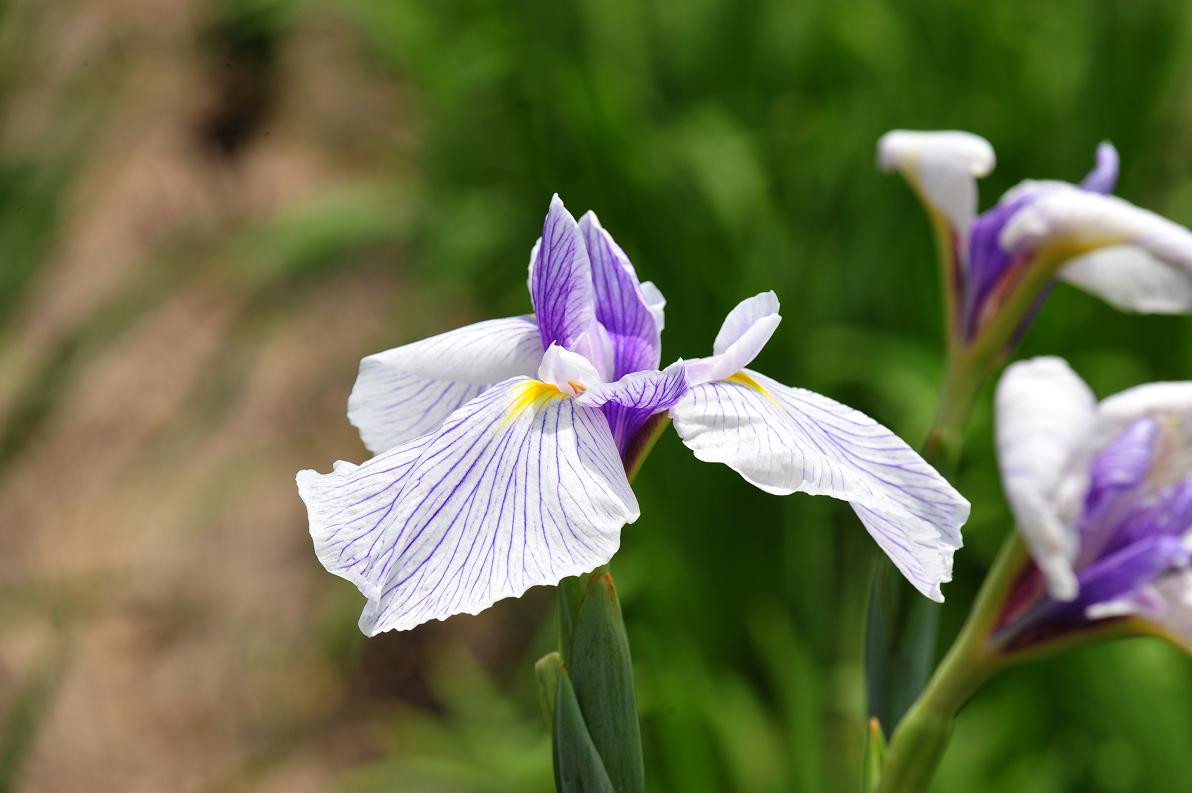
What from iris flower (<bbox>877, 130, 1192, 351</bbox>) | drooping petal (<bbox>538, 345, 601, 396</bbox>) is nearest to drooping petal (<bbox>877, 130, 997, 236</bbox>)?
iris flower (<bbox>877, 130, 1192, 351</bbox>)

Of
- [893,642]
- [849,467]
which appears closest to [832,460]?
[849,467]

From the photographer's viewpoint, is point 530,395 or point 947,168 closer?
point 530,395

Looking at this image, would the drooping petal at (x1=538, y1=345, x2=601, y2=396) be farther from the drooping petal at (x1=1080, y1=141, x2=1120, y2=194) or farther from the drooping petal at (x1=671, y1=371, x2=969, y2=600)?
the drooping petal at (x1=1080, y1=141, x2=1120, y2=194)

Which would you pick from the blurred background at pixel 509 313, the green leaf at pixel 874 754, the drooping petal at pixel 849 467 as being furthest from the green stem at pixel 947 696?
the blurred background at pixel 509 313

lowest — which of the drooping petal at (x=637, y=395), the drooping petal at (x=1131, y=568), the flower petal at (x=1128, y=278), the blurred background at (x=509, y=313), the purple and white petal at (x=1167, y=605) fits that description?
the blurred background at (x=509, y=313)

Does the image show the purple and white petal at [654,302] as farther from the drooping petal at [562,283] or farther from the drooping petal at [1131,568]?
the drooping petal at [1131,568]

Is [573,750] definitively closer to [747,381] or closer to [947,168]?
[747,381]
